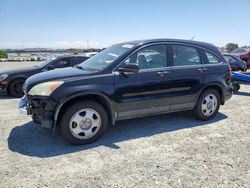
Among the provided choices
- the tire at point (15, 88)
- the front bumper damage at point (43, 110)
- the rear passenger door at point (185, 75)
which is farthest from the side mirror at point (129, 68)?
the tire at point (15, 88)

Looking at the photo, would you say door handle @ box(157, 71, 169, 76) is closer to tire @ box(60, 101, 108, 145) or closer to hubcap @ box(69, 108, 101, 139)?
tire @ box(60, 101, 108, 145)

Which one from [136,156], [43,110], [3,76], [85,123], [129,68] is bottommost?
[136,156]

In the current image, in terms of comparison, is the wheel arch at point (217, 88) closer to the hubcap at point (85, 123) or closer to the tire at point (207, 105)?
the tire at point (207, 105)

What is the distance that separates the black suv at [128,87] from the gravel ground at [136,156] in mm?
400

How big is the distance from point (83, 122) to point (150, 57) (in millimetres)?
1840

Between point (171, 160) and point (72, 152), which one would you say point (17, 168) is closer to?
point (72, 152)

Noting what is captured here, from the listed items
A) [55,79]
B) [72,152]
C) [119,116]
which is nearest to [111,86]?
[119,116]

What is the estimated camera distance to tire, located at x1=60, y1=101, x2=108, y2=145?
408 centimetres

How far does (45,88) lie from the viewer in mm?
4062

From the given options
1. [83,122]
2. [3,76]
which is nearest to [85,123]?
[83,122]

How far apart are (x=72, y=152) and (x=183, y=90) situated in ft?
8.48

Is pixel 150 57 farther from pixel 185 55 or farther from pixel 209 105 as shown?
pixel 209 105

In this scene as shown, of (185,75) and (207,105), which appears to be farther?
(207,105)

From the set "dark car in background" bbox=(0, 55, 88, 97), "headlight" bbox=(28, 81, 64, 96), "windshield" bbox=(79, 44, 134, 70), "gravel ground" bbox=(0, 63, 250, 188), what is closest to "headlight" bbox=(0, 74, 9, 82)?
"dark car in background" bbox=(0, 55, 88, 97)
